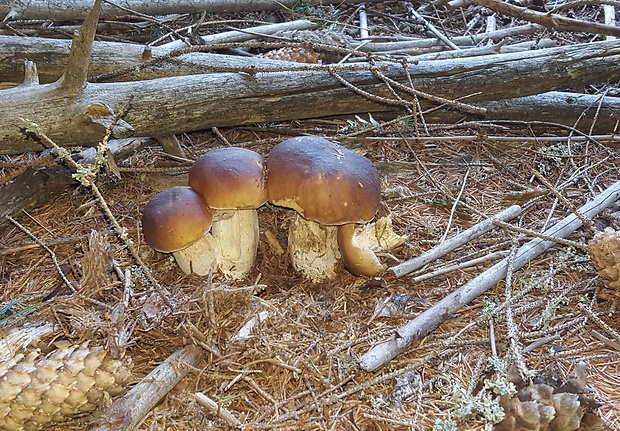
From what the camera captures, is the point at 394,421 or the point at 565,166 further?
the point at 565,166

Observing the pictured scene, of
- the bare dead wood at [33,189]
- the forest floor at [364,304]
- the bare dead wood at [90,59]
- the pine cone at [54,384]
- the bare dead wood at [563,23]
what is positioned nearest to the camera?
the pine cone at [54,384]

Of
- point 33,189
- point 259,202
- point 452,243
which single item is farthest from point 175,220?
point 452,243

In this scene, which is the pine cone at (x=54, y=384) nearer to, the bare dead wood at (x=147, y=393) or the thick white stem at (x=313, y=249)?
the bare dead wood at (x=147, y=393)

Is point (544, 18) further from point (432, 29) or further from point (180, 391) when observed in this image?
point (180, 391)

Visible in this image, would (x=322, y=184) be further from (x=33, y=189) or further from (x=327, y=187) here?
(x=33, y=189)

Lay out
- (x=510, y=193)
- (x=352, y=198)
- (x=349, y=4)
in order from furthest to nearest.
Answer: (x=349, y=4) < (x=510, y=193) < (x=352, y=198)

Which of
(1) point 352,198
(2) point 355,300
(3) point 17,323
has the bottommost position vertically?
(2) point 355,300

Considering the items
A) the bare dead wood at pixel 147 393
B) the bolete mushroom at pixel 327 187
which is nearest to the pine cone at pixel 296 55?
the bolete mushroom at pixel 327 187

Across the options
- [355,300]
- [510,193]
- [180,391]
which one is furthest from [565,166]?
[180,391]
